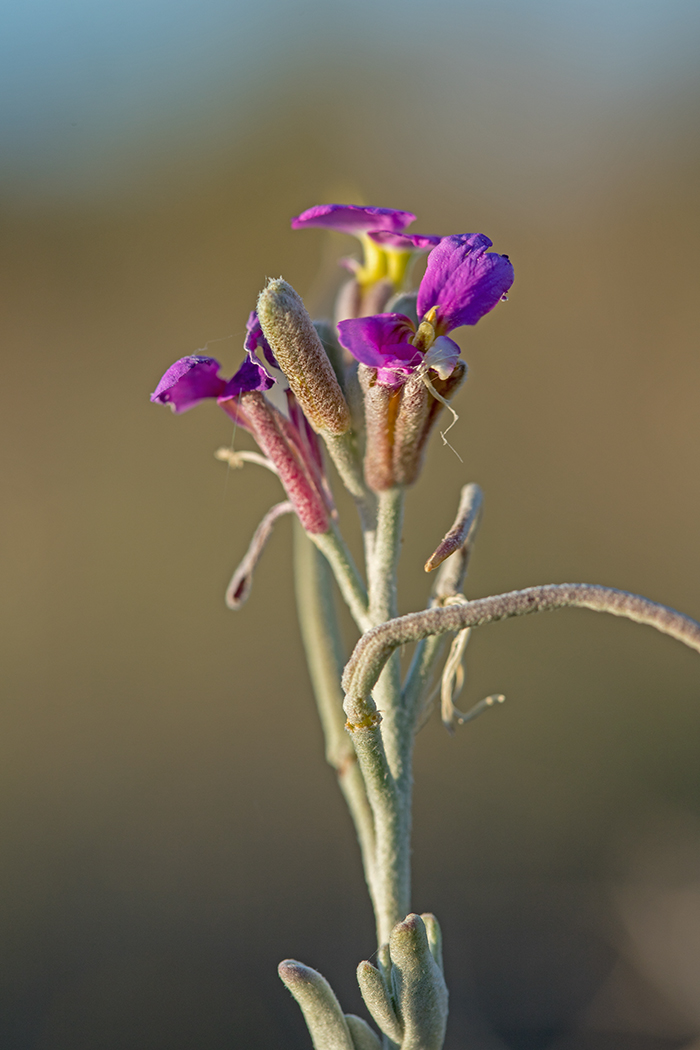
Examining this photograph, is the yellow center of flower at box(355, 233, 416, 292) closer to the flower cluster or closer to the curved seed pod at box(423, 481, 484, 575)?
the flower cluster

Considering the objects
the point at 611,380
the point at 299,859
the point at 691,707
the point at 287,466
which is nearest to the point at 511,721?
the point at 691,707

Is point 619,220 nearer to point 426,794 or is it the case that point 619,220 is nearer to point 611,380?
point 611,380

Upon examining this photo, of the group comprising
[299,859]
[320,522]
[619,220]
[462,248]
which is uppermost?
[619,220]

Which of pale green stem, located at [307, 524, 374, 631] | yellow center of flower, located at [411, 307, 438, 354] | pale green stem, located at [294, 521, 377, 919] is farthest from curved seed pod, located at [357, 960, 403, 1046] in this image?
yellow center of flower, located at [411, 307, 438, 354]

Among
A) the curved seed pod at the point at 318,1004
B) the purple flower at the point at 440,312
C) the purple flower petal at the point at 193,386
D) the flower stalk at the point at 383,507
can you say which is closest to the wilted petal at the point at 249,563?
the flower stalk at the point at 383,507

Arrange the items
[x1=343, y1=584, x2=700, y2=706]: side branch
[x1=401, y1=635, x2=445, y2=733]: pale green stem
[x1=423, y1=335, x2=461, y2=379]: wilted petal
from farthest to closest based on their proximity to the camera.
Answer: [x1=401, y1=635, x2=445, y2=733]: pale green stem < [x1=423, y1=335, x2=461, y2=379]: wilted petal < [x1=343, y1=584, x2=700, y2=706]: side branch

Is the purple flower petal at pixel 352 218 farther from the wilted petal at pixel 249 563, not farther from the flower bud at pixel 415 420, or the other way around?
the wilted petal at pixel 249 563
